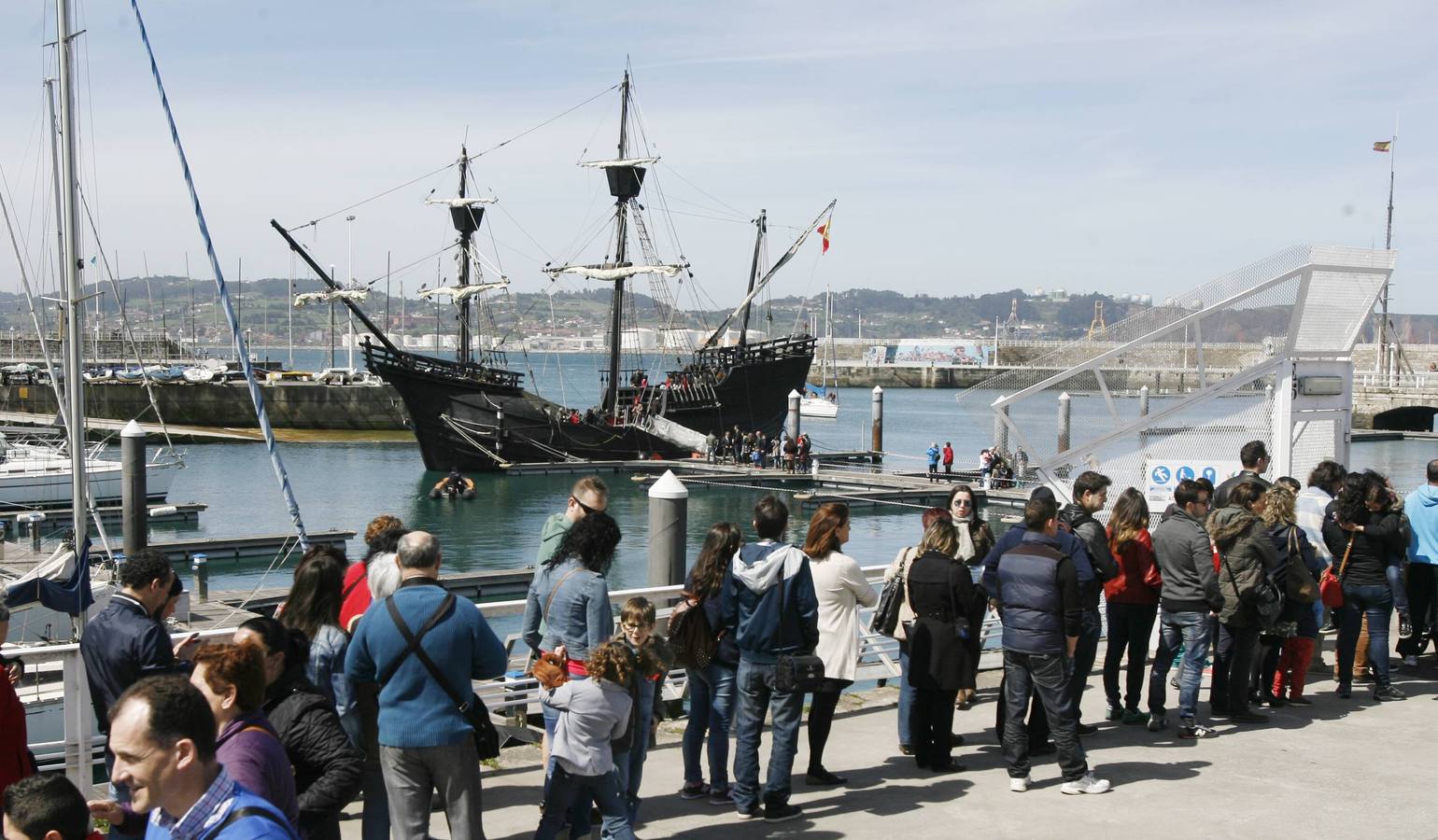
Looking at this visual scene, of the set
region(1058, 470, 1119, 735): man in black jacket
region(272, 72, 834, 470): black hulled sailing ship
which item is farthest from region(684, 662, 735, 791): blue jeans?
region(272, 72, 834, 470): black hulled sailing ship

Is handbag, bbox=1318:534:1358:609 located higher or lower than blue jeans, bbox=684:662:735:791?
higher

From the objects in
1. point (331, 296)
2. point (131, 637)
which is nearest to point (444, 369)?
point (331, 296)

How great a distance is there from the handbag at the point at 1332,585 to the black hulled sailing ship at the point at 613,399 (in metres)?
42.8

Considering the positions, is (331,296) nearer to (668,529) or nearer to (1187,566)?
(668,529)

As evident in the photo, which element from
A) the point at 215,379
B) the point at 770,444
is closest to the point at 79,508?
the point at 770,444

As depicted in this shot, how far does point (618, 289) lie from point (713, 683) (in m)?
50.9

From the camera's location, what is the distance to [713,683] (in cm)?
655

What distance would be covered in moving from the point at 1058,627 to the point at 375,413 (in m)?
68.0

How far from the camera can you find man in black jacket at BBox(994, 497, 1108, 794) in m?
6.57

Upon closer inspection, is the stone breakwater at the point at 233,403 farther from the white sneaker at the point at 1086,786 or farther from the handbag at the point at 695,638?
the white sneaker at the point at 1086,786

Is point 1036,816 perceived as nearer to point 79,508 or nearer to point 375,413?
point 79,508

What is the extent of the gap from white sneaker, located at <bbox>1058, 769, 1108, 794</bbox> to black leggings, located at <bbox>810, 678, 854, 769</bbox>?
1.22m

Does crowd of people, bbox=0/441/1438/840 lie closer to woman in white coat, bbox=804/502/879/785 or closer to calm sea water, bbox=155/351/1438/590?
woman in white coat, bbox=804/502/879/785

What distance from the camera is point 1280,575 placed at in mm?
8047
